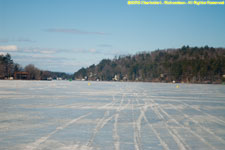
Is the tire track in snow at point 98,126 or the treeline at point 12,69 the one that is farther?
the treeline at point 12,69

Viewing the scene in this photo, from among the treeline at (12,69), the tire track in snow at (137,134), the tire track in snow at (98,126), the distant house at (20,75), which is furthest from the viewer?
the distant house at (20,75)

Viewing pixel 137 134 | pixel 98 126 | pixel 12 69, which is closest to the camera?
pixel 137 134

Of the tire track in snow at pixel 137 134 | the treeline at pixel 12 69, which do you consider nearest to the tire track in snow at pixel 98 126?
the tire track in snow at pixel 137 134

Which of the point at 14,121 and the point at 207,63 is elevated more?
the point at 207,63

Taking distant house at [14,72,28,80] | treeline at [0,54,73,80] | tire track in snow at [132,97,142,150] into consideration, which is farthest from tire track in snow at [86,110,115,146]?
distant house at [14,72,28,80]

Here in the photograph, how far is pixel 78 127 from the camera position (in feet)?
28.9

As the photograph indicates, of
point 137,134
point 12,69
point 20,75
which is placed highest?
point 12,69

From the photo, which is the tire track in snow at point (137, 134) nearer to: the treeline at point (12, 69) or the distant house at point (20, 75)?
the treeline at point (12, 69)

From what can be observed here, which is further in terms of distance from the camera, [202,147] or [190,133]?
[190,133]

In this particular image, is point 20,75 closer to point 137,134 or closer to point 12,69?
point 12,69

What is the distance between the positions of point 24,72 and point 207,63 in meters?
95.8

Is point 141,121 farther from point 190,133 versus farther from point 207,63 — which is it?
point 207,63

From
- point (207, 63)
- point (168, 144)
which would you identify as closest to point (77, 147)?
point (168, 144)

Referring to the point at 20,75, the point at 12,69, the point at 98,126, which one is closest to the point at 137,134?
the point at 98,126
